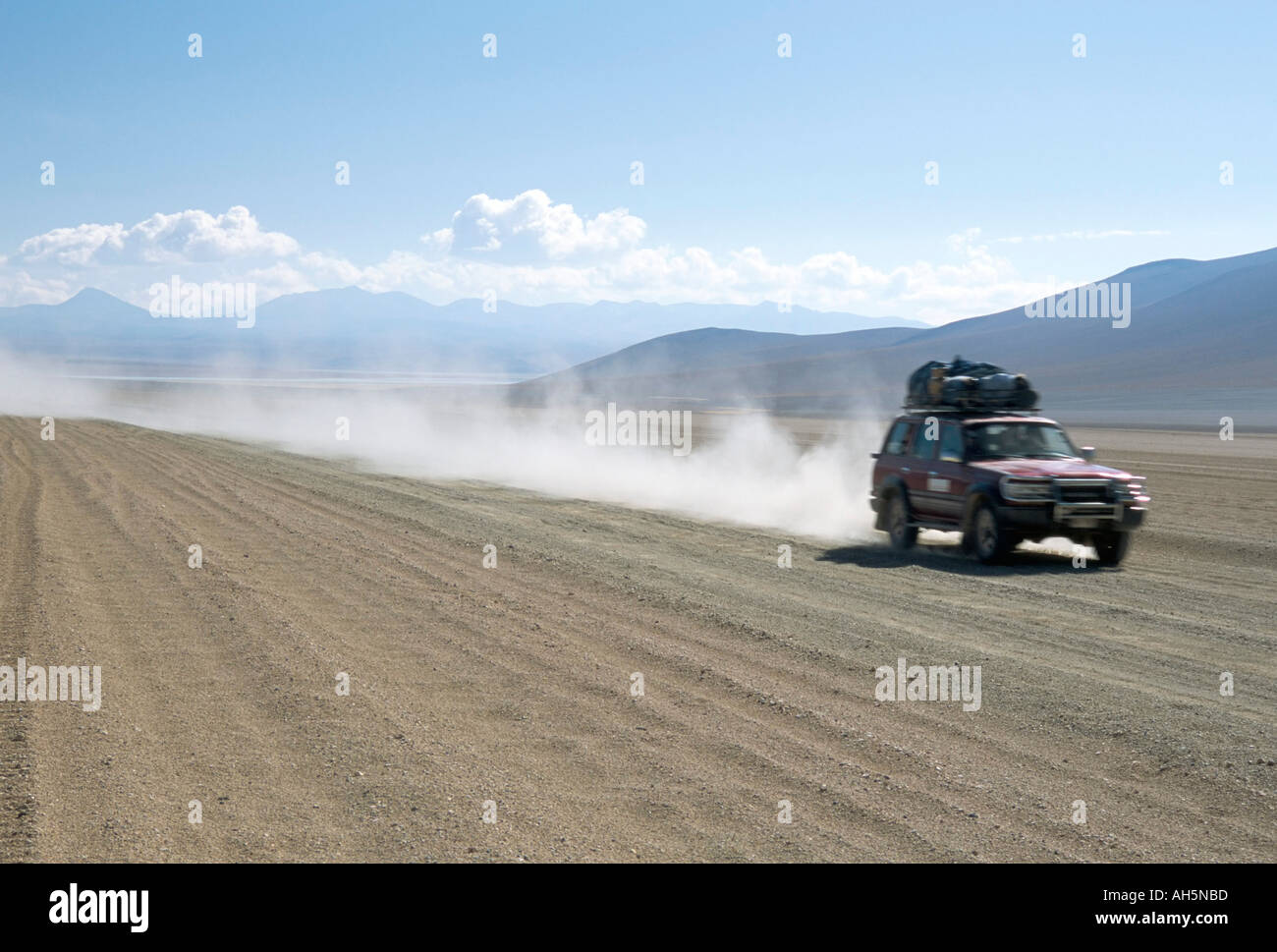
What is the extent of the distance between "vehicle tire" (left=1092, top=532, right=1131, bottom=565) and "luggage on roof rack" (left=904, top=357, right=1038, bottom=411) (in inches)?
97.5

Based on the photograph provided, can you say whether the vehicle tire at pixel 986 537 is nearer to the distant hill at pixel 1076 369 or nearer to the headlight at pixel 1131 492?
the headlight at pixel 1131 492

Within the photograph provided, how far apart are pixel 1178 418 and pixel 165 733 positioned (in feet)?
265

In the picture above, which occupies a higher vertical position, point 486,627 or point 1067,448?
point 1067,448

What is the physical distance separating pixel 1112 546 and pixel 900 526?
2.99 m

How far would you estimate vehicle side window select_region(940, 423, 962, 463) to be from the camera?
15977 millimetres

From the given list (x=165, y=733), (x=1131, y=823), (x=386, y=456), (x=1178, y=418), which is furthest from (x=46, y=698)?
(x=1178, y=418)

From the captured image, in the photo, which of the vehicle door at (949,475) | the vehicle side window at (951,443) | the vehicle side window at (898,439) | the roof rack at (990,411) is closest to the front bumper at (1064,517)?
the vehicle door at (949,475)

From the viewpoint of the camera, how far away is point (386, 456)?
35.2 m

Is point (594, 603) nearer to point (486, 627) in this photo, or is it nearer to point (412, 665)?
point (486, 627)

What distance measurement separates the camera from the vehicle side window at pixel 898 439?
57.2 feet

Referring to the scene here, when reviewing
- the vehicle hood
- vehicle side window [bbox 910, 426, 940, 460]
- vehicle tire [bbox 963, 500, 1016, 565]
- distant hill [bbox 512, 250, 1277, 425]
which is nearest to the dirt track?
vehicle tire [bbox 963, 500, 1016, 565]

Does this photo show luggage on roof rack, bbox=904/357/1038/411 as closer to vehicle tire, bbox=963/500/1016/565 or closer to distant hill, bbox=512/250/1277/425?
vehicle tire, bbox=963/500/1016/565

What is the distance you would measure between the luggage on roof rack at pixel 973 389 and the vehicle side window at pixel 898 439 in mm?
419
